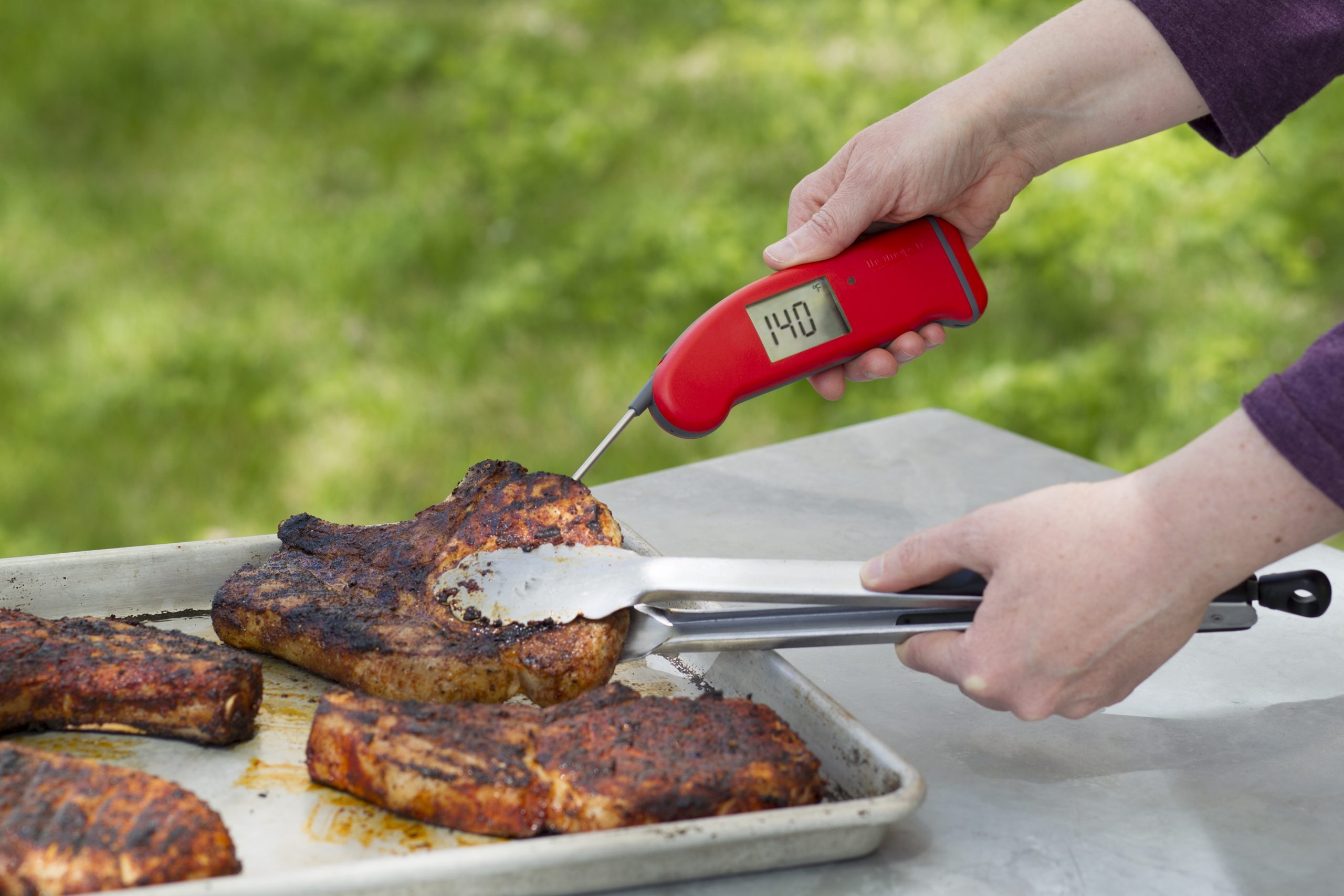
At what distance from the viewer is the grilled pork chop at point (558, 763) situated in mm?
1348

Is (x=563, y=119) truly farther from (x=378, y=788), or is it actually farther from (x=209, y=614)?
(x=378, y=788)

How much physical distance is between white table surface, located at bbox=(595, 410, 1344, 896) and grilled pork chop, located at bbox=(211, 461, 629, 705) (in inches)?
16.2

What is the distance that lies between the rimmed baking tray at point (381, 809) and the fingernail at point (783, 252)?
822 millimetres

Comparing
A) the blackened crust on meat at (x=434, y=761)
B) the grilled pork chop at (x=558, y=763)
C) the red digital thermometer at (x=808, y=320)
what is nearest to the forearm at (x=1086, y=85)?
the red digital thermometer at (x=808, y=320)

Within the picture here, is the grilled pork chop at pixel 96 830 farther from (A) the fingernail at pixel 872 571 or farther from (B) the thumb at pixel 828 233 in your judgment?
(B) the thumb at pixel 828 233

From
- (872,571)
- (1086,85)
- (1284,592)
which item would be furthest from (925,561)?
(1086,85)

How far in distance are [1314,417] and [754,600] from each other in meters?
0.70

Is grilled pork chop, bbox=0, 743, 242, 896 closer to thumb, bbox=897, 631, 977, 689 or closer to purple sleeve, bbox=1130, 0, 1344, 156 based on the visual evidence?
thumb, bbox=897, 631, 977, 689

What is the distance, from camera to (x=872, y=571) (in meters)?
1.59

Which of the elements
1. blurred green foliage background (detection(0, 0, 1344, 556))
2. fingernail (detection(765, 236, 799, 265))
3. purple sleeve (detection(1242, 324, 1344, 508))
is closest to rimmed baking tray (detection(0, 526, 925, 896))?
purple sleeve (detection(1242, 324, 1344, 508))

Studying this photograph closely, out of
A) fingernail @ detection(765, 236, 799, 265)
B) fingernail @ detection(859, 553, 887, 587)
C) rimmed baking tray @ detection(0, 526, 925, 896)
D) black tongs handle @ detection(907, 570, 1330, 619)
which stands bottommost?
rimmed baking tray @ detection(0, 526, 925, 896)

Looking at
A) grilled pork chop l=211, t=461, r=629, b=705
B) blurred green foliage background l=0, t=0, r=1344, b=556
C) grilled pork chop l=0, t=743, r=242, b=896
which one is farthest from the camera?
blurred green foliage background l=0, t=0, r=1344, b=556

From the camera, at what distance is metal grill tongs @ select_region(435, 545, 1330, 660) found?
1.57 m

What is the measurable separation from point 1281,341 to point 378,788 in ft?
15.4
